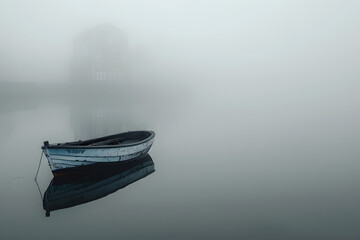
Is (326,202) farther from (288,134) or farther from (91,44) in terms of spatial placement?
(91,44)

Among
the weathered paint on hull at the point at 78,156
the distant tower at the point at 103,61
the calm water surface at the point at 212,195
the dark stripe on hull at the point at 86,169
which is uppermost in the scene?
the distant tower at the point at 103,61

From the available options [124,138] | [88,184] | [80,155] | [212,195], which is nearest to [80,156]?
[80,155]

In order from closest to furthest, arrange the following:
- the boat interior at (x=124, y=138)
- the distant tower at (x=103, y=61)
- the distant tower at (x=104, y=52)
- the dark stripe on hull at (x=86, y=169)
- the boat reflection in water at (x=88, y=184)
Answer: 1. the boat reflection in water at (x=88, y=184)
2. the dark stripe on hull at (x=86, y=169)
3. the boat interior at (x=124, y=138)
4. the distant tower at (x=103, y=61)
5. the distant tower at (x=104, y=52)

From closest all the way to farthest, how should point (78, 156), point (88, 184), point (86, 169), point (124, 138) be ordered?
point (78, 156)
point (88, 184)
point (86, 169)
point (124, 138)

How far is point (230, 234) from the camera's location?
36.1 ft

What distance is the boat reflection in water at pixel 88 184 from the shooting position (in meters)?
13.7

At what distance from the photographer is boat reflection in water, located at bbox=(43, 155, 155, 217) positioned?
13.7 meters

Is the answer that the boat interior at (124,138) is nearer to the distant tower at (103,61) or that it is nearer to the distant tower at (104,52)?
the distant tower at (103,61)

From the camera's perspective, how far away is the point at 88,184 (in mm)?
15375

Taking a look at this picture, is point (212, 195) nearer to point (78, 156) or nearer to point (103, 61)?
point (78, 156)

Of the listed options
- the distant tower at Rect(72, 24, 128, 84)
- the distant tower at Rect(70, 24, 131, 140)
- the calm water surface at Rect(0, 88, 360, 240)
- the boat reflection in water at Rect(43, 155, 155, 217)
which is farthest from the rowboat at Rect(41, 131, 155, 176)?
the distant tower at Rect(72, 24, 128, 84)

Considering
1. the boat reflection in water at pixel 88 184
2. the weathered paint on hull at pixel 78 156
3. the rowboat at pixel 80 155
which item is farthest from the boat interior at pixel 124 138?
the weathered paint on hull at pixel 78 156

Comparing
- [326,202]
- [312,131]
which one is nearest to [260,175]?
[326,202]

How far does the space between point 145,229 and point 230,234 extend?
3.59 meters
